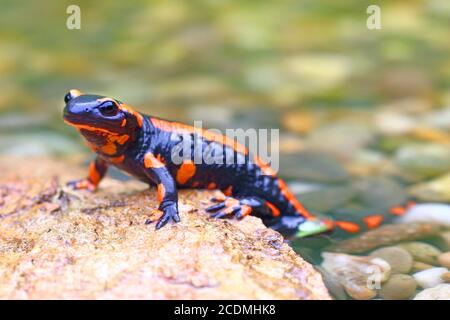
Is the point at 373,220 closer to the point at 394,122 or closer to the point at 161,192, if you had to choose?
the point at 161,192

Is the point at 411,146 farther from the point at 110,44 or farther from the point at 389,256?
the point at 110,44

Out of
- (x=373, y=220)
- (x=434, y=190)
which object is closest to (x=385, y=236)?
(x=373, y=220)

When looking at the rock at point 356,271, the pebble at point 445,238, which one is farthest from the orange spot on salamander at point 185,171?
the pebble at point 445,238

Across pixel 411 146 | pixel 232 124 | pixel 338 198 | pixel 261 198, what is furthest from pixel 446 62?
pixel 261 198

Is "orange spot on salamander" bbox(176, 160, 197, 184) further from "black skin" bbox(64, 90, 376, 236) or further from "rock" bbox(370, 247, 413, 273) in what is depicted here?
"rock" bbox(370, 247, 413, 273)

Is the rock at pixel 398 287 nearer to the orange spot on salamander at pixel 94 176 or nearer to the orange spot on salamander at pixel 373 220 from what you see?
the orange spot on salamander at pixel 373 220

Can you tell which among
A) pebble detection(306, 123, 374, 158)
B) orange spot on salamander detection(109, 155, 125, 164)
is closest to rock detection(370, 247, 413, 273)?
orange spot on salamander detection(109, 155, 125, 164)

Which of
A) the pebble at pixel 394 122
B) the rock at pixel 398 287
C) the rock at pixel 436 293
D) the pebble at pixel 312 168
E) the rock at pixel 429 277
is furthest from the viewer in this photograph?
the pebble at pixel 394 122
